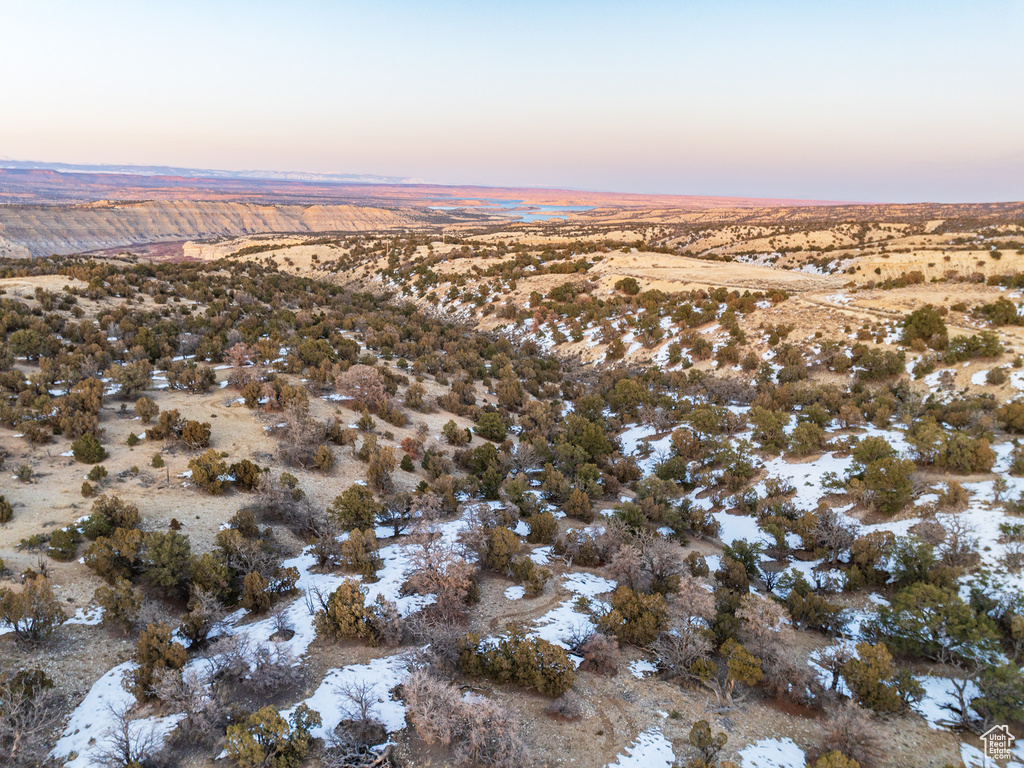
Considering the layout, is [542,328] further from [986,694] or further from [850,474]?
[986,694]

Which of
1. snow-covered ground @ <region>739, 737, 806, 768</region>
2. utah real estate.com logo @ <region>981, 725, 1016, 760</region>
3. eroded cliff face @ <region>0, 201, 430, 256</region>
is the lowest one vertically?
snow-covered ground @ <region>739, 737, 806, 768</region>

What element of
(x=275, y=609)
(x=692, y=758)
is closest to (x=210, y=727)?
(x=275, y=609)

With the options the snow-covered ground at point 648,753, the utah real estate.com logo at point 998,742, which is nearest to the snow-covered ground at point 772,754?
the snow-covered ground at point 648,753

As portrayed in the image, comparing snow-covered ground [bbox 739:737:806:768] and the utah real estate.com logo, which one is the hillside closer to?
snow-covered ground [bbox 739:737:806:768]

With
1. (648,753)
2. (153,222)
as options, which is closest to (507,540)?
(648,753)

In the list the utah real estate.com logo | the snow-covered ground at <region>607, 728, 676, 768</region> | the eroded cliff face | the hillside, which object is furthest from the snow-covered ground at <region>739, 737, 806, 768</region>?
the eroded cliff face

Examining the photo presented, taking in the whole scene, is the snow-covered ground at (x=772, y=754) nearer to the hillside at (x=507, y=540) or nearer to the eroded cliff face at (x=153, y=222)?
the hillside at (x=507, y=540)

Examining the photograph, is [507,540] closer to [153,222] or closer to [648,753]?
[648,753]

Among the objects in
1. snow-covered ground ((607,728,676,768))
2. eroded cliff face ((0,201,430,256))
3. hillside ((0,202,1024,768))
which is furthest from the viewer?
eroded cliff face ((0,201,430,256))
